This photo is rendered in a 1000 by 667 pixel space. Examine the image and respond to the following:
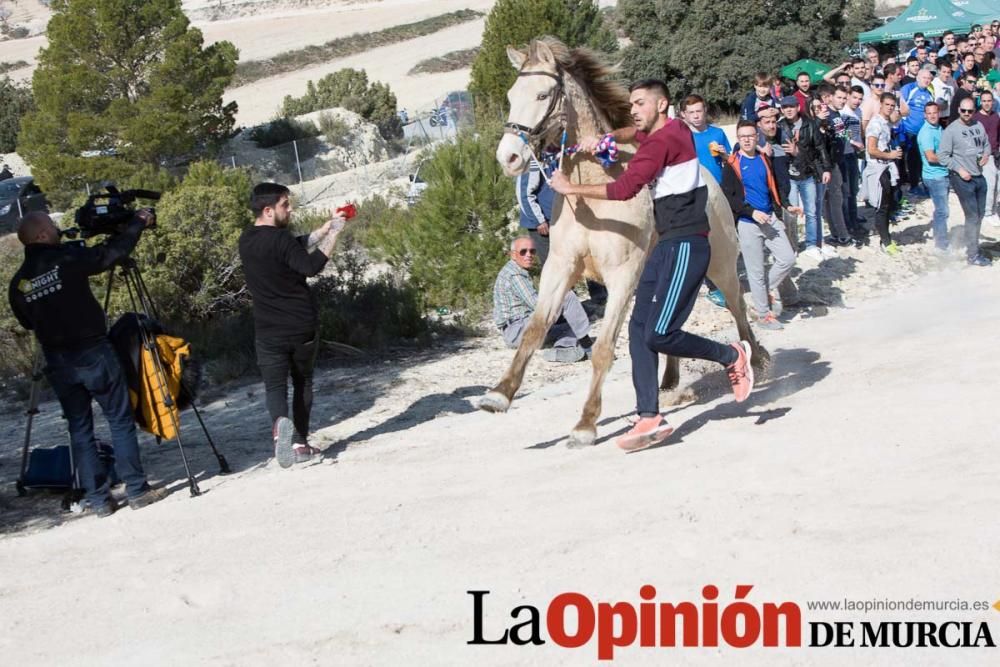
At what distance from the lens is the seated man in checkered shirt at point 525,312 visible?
10.4 metres

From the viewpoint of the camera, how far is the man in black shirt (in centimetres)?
755

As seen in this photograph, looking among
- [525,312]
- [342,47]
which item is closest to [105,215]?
[525,312]

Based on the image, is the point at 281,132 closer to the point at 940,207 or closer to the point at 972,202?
the point at 940,207

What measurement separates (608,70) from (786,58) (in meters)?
30.8

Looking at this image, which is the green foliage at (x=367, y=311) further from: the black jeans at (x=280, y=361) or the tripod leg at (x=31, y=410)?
the tripod leg at (x=31, y=410)

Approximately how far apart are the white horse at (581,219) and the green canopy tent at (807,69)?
28.1m

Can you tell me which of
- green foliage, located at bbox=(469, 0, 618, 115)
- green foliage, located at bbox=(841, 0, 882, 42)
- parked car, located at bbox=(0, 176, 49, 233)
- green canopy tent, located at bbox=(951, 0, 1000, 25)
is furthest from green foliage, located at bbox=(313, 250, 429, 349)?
green foliage, located at bbox=(841, 0, 882, 42)

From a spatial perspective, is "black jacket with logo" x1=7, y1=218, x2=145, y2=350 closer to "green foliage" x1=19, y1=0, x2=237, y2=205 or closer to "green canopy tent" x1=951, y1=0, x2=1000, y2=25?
"green foliage" x1=19, y1=0, x2=237, y2=205

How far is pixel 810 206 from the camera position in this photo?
13.6 metres

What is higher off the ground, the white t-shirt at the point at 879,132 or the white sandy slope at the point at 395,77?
the white sandy slope at the point at 395,77

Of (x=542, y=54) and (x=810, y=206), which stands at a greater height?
(x=542, y=54)

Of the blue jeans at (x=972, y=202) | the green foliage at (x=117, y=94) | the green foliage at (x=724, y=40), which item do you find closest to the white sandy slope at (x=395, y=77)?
the green foliage at (x=724, y=40)

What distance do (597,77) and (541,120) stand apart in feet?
2.68

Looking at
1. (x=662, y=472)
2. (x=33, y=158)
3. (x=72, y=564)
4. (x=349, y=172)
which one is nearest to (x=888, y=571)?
(x=662, y=472)
